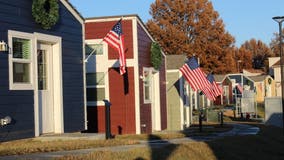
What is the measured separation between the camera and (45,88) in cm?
1636

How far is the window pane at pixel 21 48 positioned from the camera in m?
14.8

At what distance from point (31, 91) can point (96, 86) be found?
8010 millimetres

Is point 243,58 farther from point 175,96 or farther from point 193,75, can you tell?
point 193,75

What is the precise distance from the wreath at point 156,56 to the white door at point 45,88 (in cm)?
914

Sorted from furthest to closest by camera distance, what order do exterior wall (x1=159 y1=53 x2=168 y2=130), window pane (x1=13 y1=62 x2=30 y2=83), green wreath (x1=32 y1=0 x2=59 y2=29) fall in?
exterior wall (x1=159 y1=53 x2=168 y2=130) < green wreath (x1=32 y1=0 x2=59 y2=29) < window pane (x1=13 y1=62 x2=30 y2=83)

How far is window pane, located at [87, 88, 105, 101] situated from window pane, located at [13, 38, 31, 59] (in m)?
8.10

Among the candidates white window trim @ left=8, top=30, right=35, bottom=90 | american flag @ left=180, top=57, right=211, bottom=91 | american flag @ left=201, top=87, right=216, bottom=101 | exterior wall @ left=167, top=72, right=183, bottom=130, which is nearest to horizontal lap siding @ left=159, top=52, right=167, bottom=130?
exterior wall @ left=167, top=72, right=183, bottom=130

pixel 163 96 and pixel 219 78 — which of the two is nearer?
pixel 163 96

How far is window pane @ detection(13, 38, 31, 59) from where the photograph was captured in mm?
14750

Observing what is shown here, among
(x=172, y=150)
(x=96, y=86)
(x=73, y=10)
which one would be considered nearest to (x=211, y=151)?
(x=172, y=150)

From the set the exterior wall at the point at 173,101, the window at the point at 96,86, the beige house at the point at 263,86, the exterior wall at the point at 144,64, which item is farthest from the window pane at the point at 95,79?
the beige house at the point at 263,86

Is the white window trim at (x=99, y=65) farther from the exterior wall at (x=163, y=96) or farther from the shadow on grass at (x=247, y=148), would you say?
the shadow on grass at (x=247, y=148)

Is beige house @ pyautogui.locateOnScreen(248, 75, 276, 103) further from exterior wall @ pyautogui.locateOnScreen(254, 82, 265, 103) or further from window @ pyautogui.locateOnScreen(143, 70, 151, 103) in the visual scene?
window @ pyautogui.locateOnScreen(143, 70, 151, 103)

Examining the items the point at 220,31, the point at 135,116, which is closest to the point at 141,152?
the point at 135,116
